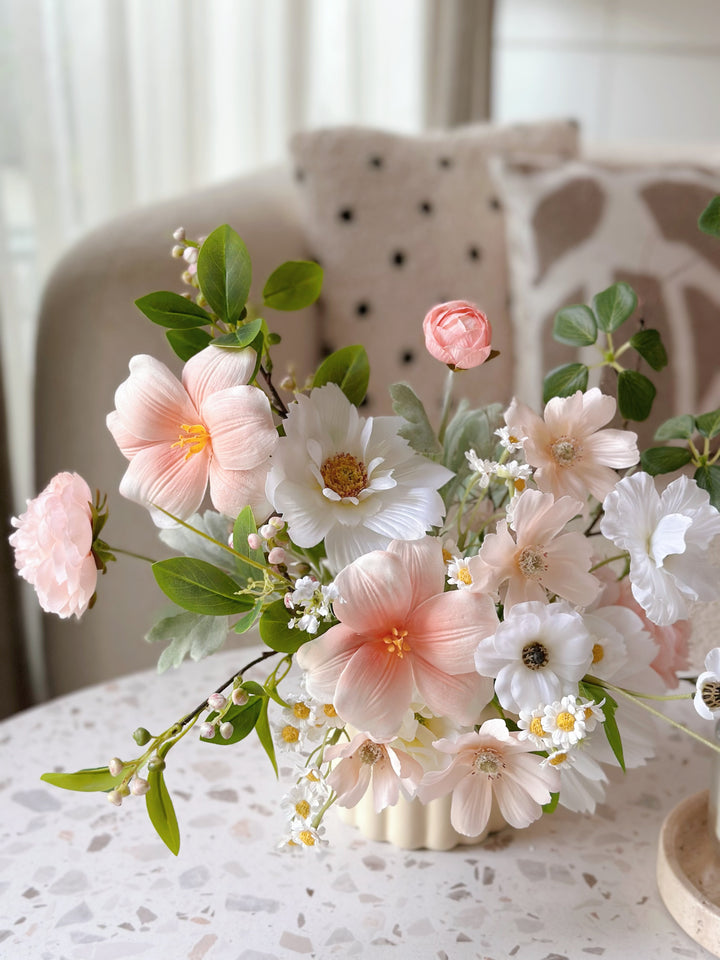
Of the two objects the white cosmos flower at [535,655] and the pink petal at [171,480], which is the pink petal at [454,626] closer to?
the white cosmos flower at [535,655]

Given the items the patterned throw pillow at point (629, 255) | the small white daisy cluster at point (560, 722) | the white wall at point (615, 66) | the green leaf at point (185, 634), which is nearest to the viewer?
the small white daisy cluster at point (560, 722)

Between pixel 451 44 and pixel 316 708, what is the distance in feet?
6.42

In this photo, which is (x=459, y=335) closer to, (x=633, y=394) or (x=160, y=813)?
(x=633, y=394)

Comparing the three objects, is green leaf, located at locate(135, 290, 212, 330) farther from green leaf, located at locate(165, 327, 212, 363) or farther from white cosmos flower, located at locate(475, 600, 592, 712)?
white cosmos flower, located at locate(475, 600, 592, 712)

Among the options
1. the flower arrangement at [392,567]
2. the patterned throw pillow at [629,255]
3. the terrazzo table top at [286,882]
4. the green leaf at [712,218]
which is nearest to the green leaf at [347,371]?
the flower arrangement at [392,567]

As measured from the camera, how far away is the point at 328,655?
492mm

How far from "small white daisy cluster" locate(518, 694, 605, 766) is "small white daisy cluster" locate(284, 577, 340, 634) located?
105 mm

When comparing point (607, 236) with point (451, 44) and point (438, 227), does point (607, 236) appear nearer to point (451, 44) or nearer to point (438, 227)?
point (438, 227)

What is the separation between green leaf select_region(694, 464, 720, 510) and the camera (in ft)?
1.71

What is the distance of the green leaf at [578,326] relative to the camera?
1.85 ft

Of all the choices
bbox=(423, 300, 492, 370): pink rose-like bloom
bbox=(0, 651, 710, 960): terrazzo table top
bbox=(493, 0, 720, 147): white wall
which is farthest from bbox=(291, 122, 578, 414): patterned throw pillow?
bbox=(493, 0, 720, 147): white wall

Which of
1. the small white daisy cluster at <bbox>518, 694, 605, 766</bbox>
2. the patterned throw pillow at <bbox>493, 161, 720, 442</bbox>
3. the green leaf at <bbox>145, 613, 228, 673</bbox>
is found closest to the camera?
the small white daisy cluster at <bbox>518, 694, 605, 766</bbox>

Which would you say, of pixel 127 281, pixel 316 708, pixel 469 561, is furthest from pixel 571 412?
pixel 127 281

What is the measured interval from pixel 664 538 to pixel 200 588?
237 mm
